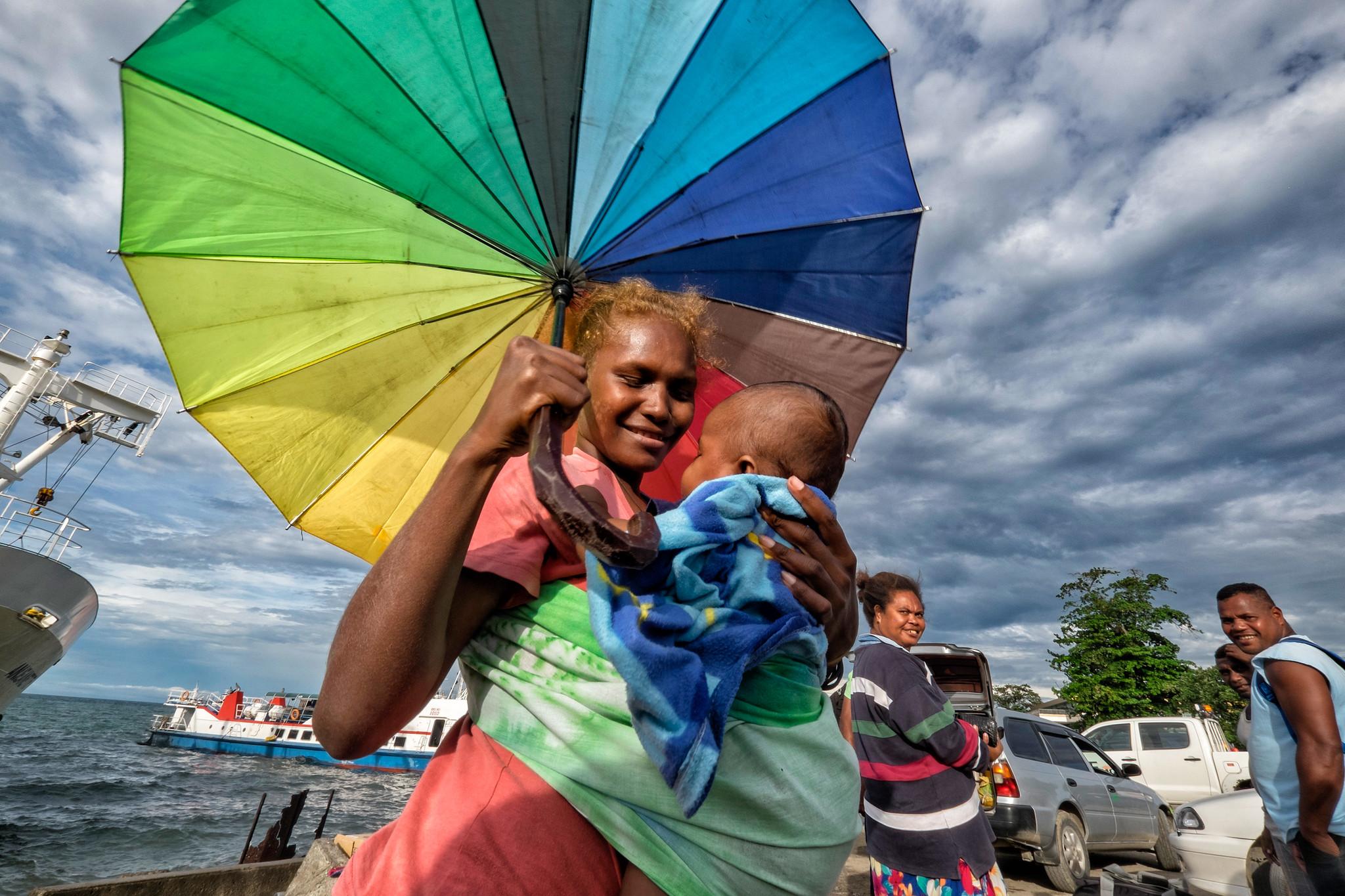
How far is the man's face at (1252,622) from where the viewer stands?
4355mm

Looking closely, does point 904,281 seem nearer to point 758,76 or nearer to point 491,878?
point 758,76

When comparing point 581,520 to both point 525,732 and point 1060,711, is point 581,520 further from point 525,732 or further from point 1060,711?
point 1060,711

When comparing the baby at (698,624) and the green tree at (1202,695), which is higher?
the green tree at (1202,695)

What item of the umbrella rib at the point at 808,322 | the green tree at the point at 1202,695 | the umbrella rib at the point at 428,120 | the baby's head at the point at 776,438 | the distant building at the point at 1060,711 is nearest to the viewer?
the baby's head at the point at 776,438

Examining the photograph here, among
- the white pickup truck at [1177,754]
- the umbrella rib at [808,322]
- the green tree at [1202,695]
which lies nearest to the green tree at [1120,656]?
the green tree at [1202,695]

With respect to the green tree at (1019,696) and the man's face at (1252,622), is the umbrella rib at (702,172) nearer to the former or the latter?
the man's face at (1252,622)

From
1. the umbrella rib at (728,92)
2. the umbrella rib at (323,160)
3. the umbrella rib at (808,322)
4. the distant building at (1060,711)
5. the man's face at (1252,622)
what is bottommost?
the man's face at (1252,622)

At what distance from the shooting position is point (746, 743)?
112 cm

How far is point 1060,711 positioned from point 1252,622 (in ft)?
129

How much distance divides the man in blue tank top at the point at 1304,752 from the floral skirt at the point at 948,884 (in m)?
1.47

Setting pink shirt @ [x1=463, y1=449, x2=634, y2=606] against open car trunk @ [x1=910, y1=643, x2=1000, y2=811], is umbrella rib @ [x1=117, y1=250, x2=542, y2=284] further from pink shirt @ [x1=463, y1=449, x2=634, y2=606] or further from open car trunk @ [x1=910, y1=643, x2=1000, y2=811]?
open car trunk @ [x1=910, y1=643, x2=1000, y2=811]

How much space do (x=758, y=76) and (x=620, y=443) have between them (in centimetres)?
197

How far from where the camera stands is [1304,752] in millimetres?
3287

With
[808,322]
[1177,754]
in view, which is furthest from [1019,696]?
[808,322]
